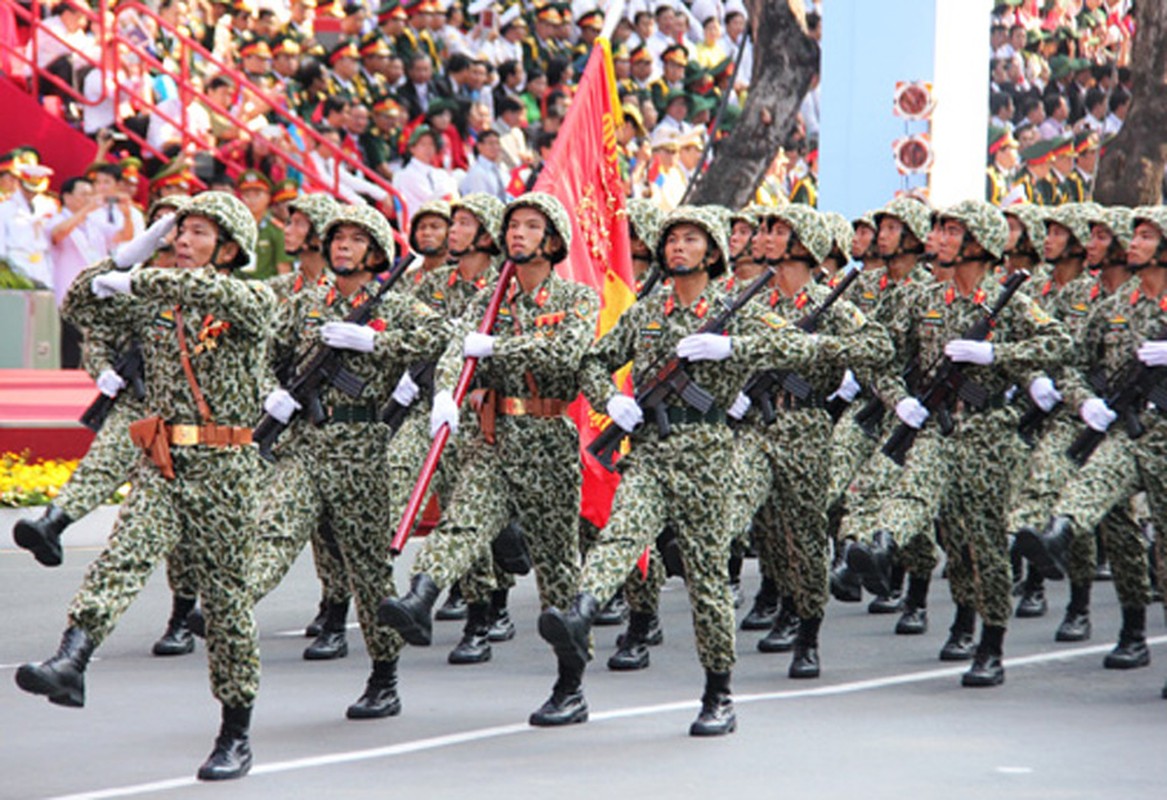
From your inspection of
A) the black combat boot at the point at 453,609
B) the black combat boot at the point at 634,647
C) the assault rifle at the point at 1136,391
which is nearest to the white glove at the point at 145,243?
the black combat boot at the point at 634,647

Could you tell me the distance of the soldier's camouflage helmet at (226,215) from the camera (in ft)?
26.8

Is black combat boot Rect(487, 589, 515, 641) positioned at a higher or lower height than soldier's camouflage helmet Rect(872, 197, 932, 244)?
lower

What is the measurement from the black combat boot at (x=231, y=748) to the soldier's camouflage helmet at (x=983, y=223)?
433 cm

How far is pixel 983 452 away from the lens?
10461mm

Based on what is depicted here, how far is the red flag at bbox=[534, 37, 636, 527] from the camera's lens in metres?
11.7

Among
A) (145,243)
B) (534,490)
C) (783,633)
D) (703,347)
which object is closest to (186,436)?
(145,243)

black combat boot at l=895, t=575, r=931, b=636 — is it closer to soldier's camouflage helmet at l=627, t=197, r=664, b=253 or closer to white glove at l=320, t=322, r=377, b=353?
soldier's camouflage helmet at l=627, t=197, r=664, b=253

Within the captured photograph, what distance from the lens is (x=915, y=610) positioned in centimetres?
1222

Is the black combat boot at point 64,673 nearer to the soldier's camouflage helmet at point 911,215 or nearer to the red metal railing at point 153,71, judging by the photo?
the soldier's camouflage helmet at point 911,215

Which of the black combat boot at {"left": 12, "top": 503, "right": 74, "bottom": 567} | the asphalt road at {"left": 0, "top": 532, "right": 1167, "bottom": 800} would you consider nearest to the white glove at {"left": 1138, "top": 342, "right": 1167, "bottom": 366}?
the asphalt road at {"left": 0, "top": 532, "right": 1167, "bottom": 800}

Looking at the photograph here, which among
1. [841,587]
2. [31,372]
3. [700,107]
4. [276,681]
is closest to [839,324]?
[841,587]

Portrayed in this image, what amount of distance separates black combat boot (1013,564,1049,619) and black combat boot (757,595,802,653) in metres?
1.89

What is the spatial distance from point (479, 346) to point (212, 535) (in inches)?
69.0

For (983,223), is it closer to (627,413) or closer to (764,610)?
(627,413)
